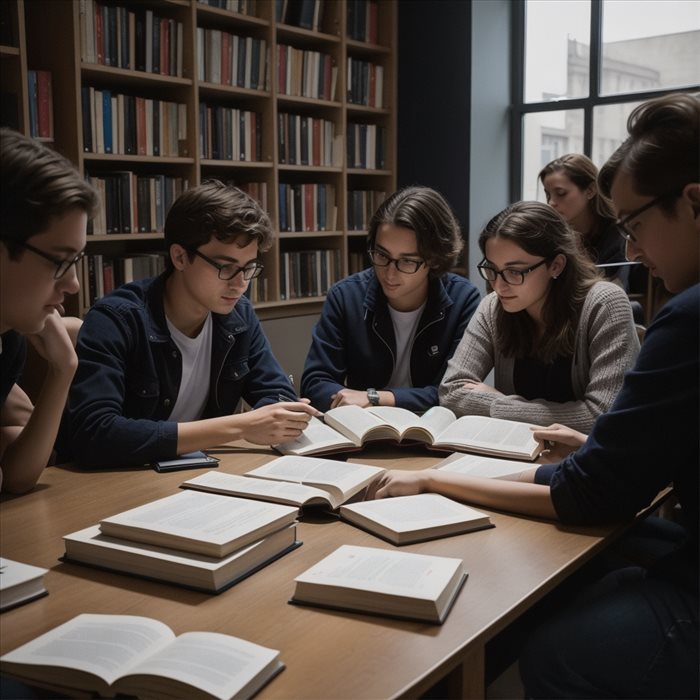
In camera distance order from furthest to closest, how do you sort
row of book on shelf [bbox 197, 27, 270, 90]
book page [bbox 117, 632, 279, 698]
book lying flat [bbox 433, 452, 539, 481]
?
row of book on shelf [bbox 197, 27, 270, 90] < book lying flat [bbox 433, 452, 539, 481] < book page [bbox 117, 632, 279, 698]

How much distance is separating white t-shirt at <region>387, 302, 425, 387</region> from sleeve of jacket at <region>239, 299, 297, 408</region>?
455 mm

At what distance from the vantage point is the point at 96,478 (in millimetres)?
1694

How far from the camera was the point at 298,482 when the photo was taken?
1.58m

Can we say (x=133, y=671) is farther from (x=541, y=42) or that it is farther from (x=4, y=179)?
(x=541, y=42)

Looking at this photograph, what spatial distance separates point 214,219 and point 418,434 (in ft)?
2.43

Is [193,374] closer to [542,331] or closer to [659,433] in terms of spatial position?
[542,331]

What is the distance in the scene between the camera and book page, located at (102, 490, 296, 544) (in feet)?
3.99

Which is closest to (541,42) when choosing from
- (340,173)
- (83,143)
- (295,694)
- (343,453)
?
(340,173)

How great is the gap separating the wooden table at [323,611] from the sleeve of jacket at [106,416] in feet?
0.66

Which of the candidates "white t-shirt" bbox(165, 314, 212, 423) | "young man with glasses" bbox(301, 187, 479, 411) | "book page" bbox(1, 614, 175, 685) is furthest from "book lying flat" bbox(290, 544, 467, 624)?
"young man with glasses" bbox(301, 187, 479, 411)

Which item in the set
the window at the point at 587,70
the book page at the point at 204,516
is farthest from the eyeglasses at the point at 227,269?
the window at the point at 587,70

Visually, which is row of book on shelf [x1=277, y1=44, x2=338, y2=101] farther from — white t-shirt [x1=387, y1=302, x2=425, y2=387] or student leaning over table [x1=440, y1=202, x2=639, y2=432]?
student leaning over table [x1=440, y1=202, x2=639, y2=432]

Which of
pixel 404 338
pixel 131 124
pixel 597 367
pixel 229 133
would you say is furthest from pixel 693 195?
pixel 229 133

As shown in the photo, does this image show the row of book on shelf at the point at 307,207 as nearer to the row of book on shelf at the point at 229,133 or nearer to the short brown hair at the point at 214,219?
the row of book on shelf at the point at 229,133
